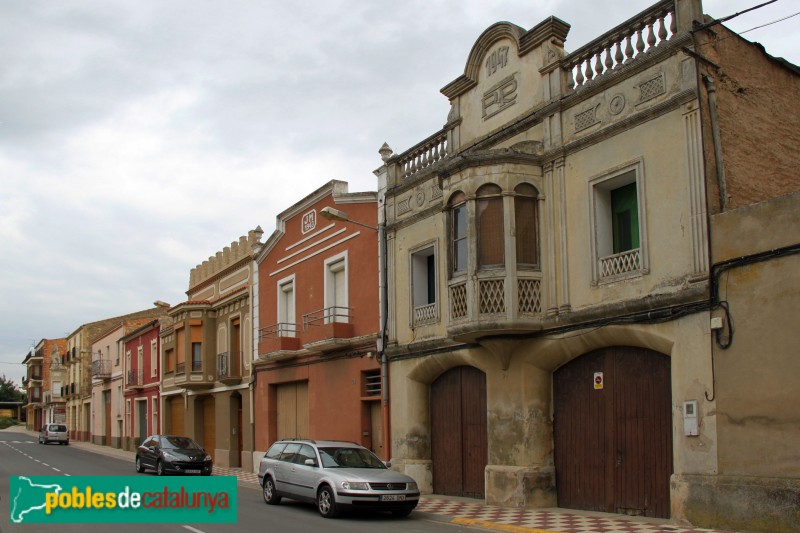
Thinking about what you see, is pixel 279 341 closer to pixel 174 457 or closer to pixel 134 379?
pixel 174 457

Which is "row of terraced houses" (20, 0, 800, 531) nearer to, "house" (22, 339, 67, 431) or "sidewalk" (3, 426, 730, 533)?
"sidewalk" (3, 426, 730, 533)

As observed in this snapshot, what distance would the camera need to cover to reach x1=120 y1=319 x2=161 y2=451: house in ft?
138

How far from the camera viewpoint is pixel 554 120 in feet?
51.9

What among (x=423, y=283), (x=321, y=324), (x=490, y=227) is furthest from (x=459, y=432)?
(x=321, y=324)

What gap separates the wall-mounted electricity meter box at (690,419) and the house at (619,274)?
0.03 m

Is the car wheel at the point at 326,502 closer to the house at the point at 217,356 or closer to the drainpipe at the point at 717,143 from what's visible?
the drainpipe at the point at 717,143

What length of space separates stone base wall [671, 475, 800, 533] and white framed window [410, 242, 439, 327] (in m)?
8.05

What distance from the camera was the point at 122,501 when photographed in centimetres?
1444

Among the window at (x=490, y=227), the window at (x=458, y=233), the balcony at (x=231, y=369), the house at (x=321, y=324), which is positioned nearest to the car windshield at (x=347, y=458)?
the house at (x=321, y=324)

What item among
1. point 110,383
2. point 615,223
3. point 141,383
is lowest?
point 110,383

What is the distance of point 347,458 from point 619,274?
252 inches

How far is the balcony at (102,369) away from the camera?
53250mm

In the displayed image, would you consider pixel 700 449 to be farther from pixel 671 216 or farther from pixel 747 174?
pixel 747 174

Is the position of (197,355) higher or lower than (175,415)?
higher
